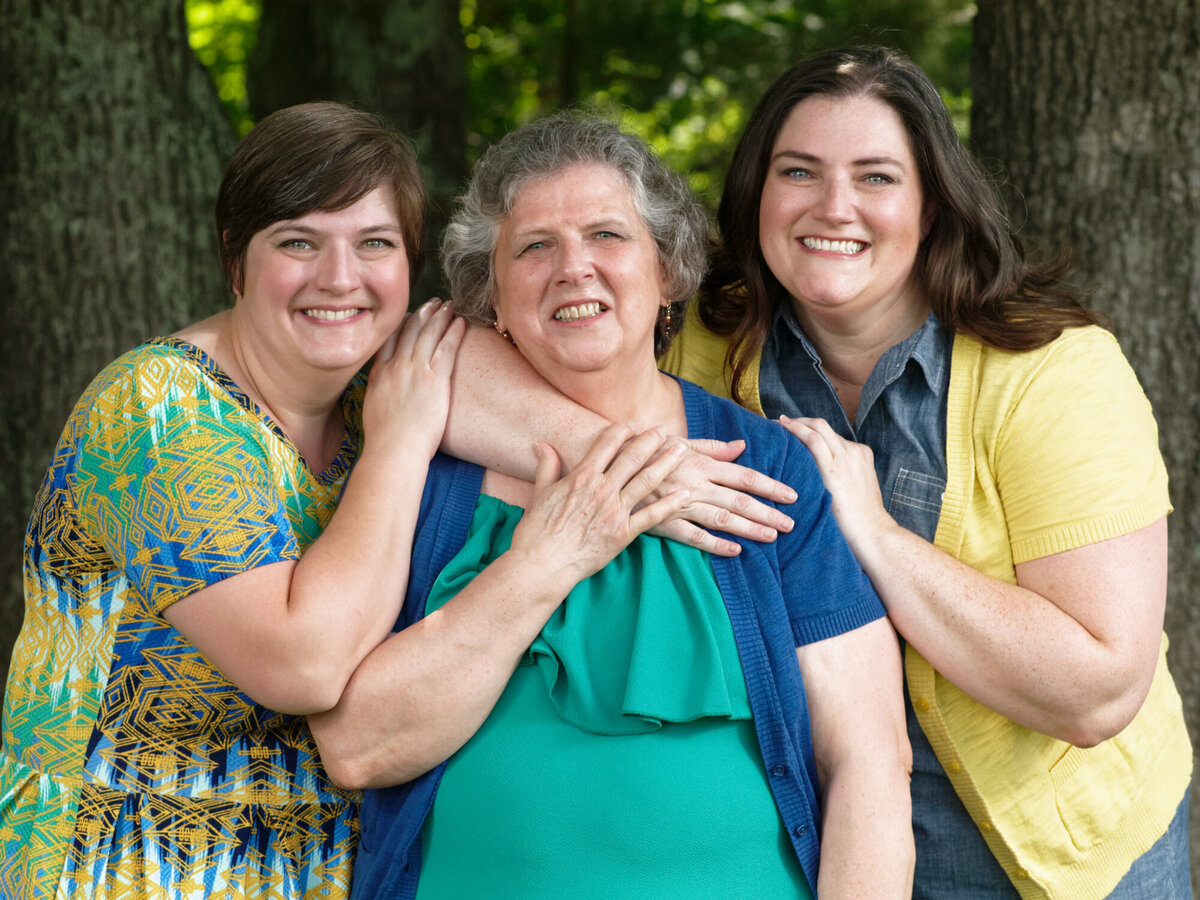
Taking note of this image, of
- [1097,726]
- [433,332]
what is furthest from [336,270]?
[1097,726]

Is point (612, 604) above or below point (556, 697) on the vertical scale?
above

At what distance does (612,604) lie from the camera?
88.7 inches

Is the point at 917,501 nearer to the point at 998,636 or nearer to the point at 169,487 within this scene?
the point at 998,636

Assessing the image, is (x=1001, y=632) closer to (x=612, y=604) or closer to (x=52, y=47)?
(x=612, y=604)

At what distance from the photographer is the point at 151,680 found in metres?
2.20

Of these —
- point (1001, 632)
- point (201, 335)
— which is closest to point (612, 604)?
point (1001, 632)

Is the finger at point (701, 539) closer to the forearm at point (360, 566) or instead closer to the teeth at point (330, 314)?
the forearm at point (360, 566)

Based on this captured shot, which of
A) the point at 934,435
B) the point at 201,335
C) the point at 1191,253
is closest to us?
the point at 201,335

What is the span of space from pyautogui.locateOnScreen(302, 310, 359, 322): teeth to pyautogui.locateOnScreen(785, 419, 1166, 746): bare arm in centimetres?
104

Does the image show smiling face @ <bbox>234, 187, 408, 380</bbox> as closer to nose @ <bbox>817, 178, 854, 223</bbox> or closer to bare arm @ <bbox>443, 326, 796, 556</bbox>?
bare arm @ <bbox>443, 326, 796, 556</bbox>

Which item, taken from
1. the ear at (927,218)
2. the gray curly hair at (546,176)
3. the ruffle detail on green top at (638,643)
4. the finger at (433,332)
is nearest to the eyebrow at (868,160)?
the ear at (927,218)

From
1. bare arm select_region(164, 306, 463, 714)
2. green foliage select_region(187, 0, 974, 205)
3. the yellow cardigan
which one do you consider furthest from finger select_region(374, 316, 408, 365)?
green foliage select_region(187, 0, 974, 205)

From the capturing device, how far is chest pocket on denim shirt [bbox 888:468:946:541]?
2.49 m

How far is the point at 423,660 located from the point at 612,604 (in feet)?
1.22
